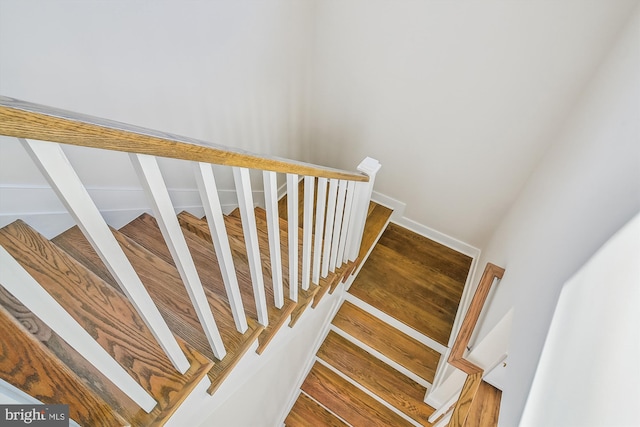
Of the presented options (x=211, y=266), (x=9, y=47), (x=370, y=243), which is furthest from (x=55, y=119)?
(x=370, y=243)

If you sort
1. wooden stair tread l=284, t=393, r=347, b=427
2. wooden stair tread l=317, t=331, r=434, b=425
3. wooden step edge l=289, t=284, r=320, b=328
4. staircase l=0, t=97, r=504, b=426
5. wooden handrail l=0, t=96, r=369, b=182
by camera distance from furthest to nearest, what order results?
wooden stair tread l=284, t=393, r=347, b=427 < wooden stair tread l=317, t=331, r=434, b=425 < wooden step edge l=289, t=284, r=320, b=328 < staircase l=0, t=97, r=504, b=426 < wooden handrail l=0, t=96, r=369, b=182

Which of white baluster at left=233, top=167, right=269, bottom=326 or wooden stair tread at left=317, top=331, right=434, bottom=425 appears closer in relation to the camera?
white baluster at left=233, top=167, right=269, bottom=326

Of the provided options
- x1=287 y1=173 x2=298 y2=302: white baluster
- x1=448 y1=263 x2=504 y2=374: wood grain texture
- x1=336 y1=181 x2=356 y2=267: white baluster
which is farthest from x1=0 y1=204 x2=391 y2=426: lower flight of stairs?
x1=448 y1=263 x2=504 y2=374: wood grain texture

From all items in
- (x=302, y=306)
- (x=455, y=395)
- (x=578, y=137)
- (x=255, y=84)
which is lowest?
(x=302, y=306)

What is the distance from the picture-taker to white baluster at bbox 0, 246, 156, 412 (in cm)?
42

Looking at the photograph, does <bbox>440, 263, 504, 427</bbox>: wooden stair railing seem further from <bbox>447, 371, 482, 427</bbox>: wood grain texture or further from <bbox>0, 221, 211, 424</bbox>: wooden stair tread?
<bbox>0, 221, 211, 424</bbox>: wooden stair tread

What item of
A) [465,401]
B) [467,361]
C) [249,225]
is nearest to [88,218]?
[249,225]

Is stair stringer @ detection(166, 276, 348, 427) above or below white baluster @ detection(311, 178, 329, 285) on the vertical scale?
below

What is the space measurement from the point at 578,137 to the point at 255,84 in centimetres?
167

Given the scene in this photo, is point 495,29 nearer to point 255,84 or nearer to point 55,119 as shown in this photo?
point 255,84

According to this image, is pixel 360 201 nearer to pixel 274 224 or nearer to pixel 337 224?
pixel 337 224

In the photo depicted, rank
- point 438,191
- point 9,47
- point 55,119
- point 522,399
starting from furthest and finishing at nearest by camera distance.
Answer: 1. point 438,191
2. point 9,47
3. point 522,399
4. point 55,119

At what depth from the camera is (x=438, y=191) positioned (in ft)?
7.79

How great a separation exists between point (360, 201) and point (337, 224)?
0.24 metres
